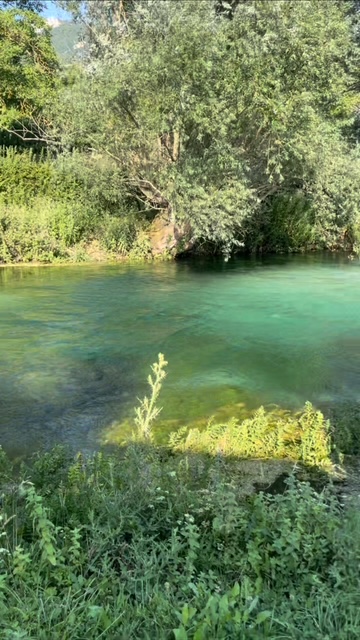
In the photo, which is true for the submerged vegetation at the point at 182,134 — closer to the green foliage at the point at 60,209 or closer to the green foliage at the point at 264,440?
the green foliage at the point at 60,209

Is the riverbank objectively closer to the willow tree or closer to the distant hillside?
the willow tree

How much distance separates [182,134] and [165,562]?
1345 centimetres

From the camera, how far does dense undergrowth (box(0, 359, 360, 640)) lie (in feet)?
7.60

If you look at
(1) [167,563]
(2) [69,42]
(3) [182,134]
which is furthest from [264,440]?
(2) [69,42]

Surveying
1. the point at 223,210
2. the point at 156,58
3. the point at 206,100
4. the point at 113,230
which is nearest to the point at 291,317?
the point at 223,210

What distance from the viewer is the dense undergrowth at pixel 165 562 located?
7.60ft

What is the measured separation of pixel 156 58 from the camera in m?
13.3

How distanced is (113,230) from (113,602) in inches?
622

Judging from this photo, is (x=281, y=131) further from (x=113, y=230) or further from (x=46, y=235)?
(x=46, y=235)

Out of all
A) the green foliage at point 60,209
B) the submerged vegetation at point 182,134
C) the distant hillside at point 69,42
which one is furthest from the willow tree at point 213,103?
the distant hillside at point 69,42

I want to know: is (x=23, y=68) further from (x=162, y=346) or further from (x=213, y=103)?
(x=162, y=346)

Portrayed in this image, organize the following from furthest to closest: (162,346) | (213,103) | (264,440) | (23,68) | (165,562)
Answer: (23,68), (213,103), (162,346), (264,440), (165,562)

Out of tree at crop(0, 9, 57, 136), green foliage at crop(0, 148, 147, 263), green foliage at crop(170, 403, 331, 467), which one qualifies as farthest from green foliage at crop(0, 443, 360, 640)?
tree at crop(0, 9, 57, 136)

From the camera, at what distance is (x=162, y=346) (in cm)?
877
